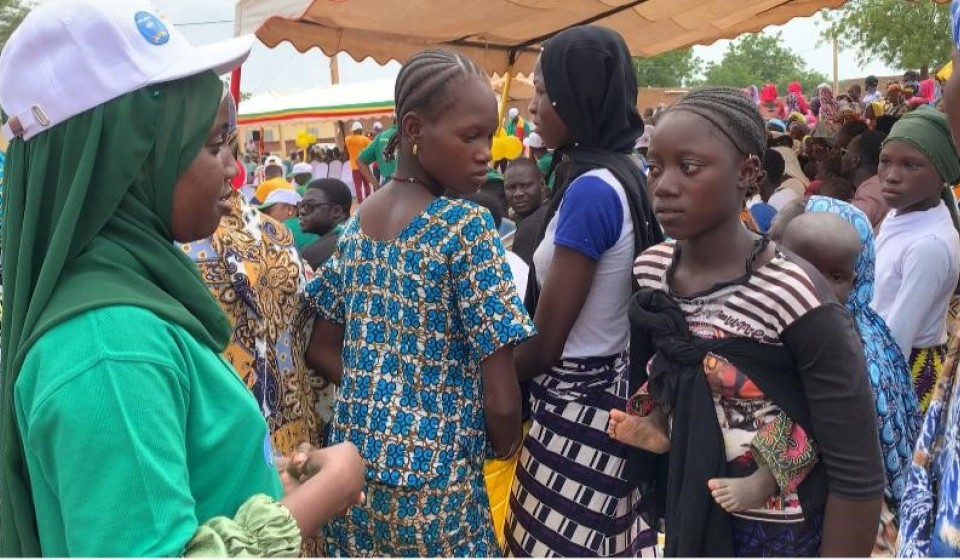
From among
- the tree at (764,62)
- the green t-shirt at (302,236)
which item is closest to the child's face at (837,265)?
the green t-shirt at (302,236)

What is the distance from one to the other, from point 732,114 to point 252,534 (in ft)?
4.58

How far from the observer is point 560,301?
2299mm

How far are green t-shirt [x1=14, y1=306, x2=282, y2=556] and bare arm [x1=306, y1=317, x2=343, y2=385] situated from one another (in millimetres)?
1194

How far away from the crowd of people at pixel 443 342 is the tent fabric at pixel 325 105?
1638cm

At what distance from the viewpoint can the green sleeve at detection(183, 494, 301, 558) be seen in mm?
1137

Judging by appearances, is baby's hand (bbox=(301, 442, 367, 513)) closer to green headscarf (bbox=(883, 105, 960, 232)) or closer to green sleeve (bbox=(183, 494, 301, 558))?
green sleeve (bbox=(183, 494, 301, 558))

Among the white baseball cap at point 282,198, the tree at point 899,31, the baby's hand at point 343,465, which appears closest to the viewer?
the baby's hand at point 343,465

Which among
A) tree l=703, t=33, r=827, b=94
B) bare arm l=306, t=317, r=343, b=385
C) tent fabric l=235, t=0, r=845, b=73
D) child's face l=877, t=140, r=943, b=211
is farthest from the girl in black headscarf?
tree l=703, t=33, r=827, b=94

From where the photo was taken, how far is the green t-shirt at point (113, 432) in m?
1.04

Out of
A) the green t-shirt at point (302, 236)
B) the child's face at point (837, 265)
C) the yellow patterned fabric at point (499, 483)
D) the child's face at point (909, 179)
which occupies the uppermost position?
the child's face at point (909, 179)

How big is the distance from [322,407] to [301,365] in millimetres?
193

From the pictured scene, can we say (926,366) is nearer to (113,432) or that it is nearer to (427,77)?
(427,77)

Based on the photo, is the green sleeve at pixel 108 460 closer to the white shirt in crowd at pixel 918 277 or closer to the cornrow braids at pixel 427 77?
the cornrow braids at pixel 427 77

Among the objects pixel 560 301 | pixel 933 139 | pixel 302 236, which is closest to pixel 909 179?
pixel 933 139
